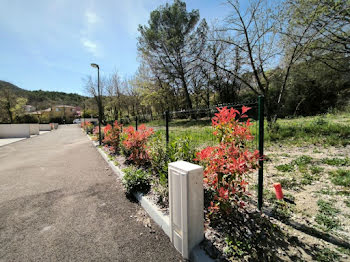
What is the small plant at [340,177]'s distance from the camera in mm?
2814

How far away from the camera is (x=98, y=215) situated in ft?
9.11

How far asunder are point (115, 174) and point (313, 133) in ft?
22.7

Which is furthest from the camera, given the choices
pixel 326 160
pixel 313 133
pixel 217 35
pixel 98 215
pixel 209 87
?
pixel 209 87

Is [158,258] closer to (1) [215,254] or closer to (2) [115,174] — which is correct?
(1) [215,254]

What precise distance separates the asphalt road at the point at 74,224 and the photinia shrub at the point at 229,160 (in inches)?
34.8

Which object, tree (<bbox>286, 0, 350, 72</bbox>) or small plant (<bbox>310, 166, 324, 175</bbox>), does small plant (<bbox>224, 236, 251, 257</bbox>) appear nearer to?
small plant (<bbox>310, 166, 324, 175</bbox>)

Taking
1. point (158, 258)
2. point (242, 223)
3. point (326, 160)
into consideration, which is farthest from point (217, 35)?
point (158, 258)

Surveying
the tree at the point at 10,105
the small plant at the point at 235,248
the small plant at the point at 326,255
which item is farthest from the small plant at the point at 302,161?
the tree at the point at 10,105

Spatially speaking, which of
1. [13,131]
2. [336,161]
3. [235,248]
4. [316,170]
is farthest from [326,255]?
[13,131]

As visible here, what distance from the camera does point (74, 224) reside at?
→ 254 cm

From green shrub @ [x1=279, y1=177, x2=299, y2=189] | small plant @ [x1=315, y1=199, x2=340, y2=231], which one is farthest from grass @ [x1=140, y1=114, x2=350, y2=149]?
small plant @ [x1=315, y1=199, x2=340, y2=231]

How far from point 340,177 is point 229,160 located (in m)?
2.60

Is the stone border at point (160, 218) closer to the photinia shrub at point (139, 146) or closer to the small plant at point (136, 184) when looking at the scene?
the small plant at point (136, 184)

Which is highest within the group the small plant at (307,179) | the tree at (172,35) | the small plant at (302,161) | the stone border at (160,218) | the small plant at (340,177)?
the tree at (172,35)
